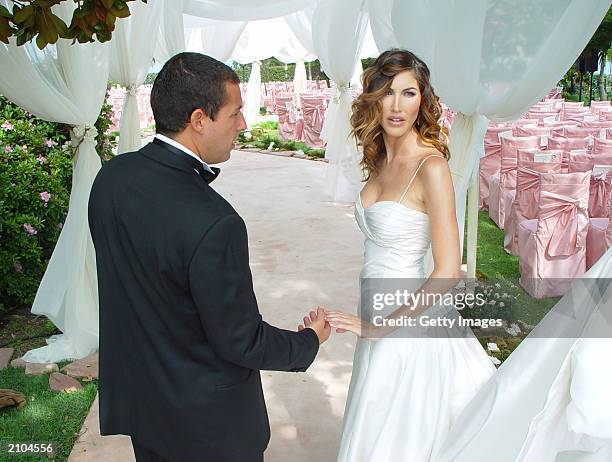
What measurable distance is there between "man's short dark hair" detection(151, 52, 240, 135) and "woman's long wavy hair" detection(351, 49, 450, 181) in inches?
23.2

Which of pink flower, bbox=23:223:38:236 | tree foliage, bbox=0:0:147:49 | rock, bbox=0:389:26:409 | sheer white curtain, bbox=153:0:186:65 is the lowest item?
rock, bbox=0:389:26:409

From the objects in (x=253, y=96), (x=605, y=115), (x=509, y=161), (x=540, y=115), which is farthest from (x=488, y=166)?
(x=253, y=96)

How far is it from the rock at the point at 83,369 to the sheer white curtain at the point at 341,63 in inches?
160

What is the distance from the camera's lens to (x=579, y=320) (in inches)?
68.4

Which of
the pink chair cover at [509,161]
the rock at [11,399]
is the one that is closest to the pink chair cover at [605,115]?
the pink chair cover at [509,161]

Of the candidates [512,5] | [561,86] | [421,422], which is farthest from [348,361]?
[561,86]

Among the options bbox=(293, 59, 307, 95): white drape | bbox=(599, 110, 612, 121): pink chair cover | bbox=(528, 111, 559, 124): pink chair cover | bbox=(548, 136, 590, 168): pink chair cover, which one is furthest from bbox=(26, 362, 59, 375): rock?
bbox=(293, 59, 307, 95): white drape

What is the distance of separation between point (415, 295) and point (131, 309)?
33.8 inches

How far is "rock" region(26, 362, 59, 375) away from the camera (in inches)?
162

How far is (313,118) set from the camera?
45.0 ft

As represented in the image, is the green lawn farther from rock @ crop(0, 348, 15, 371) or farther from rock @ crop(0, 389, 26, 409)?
rock @ crop(0, 348, 15, 371)

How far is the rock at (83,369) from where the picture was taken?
13.3 feet

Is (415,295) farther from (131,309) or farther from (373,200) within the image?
(131,309)

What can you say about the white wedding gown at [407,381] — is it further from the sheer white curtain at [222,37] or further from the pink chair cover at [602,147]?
the sheer white curtain at [222,37]
